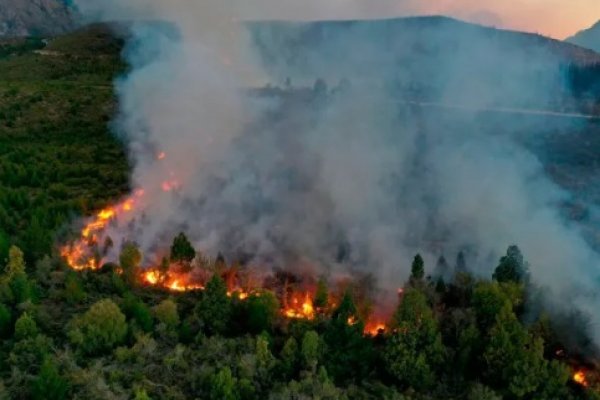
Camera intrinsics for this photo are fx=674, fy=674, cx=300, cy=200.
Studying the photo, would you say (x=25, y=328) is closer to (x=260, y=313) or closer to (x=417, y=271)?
(x=260, y=313)

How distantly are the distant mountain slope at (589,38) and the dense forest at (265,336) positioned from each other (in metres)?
116

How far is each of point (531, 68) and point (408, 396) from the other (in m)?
64.5

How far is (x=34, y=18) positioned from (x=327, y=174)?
6679 inches

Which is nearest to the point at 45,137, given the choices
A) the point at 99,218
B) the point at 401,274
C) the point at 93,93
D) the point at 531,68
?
the point at 93,93

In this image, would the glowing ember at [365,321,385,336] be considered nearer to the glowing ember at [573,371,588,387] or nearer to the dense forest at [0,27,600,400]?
the dense forest at [0,27,600,400]

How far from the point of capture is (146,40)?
63.3m

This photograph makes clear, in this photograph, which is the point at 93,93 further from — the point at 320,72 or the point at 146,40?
the point at 320,72

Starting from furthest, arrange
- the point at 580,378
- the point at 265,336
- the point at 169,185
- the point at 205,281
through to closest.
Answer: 1. the point at 169,185
2. the point at 205,281
3. the point at 580,378
4. the point at 265,336

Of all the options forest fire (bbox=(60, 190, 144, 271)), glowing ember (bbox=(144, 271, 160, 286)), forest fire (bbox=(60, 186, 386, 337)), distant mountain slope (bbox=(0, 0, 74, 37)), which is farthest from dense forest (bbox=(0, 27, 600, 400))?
distant mountain slope (bbox=(0, 0, 74, 37))

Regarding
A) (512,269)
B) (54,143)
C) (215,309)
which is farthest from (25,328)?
(54,143)

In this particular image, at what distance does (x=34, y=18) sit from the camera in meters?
187

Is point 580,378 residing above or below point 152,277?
below

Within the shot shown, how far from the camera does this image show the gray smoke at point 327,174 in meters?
34.5

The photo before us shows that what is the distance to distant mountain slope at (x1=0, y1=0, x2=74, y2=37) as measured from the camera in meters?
177
